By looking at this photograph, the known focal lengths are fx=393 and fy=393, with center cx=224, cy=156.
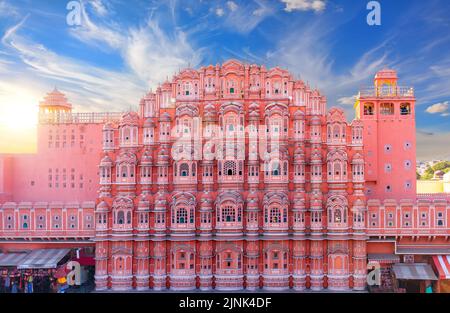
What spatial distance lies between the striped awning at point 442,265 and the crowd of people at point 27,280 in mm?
17146

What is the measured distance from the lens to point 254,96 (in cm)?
1862

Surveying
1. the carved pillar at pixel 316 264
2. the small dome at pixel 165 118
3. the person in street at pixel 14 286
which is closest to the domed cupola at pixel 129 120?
the small dome at pixel 165 118

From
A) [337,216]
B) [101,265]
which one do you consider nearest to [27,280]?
[101,265]

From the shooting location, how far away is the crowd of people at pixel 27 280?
17.8 meters

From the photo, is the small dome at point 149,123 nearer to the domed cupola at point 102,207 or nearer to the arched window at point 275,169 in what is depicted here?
the domed cupola at point 102,207

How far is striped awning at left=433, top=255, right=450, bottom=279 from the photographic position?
17.1 metres

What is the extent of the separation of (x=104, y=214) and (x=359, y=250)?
11.6 m

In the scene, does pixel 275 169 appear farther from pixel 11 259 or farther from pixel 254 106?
pixel 11 259

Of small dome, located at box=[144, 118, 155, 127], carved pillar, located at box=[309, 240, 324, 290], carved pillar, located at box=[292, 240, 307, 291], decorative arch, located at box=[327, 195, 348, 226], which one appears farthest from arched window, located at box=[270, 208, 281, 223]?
small dome, located at box=[144, 118, 155, 127]

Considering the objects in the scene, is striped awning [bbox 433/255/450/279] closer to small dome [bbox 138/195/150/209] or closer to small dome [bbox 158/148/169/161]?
small dome [bbox 158/148/169/161]

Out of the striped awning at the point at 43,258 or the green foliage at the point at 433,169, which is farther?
the green foliage at the point at 433,169

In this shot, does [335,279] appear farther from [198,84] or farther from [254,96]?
[198,84]

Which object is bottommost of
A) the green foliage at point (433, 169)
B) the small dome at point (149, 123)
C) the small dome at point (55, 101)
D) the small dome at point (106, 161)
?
the green foliage at point (433, 169)
